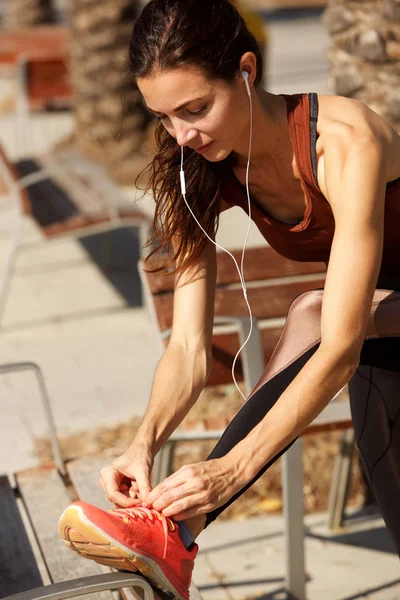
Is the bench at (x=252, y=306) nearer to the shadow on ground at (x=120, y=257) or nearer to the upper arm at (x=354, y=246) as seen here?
the upper arm at (x=354, y=246)

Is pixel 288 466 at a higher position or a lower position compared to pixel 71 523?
lower

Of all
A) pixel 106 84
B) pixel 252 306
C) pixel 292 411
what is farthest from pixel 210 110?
pixel 106 84

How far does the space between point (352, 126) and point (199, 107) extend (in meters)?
0.34

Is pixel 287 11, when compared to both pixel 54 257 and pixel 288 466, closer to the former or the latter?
pixel 54 257

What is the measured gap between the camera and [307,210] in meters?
2.32

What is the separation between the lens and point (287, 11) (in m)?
23.9

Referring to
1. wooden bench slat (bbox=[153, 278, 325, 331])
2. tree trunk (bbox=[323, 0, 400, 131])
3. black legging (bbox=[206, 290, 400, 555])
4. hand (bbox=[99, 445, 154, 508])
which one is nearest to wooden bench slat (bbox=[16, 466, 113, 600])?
hand (bbox=[99, 445, 154, 508])

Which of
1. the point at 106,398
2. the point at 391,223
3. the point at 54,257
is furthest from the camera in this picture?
the point at 54,257

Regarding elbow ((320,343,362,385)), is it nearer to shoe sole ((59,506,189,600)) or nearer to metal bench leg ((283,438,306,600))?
shoe sole ((59,506,189,600))

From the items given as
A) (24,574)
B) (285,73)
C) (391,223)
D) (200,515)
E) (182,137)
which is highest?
(182,137)

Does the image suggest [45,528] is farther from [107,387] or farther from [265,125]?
[107,387]

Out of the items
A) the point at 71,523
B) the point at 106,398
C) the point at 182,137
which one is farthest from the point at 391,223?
the point at 106,398

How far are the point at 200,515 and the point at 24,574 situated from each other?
0.53 m

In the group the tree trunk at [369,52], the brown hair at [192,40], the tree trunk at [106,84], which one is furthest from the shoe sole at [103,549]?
the tree trunk at [106,84]
